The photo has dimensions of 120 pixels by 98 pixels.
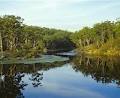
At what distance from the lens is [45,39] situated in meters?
161

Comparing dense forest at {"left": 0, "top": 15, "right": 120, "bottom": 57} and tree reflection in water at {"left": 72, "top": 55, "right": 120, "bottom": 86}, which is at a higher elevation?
dense forest at {"left": 0, "top": 15, "right": 120, "bottom": 57}

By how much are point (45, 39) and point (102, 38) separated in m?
43.0

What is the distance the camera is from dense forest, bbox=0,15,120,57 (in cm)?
9488

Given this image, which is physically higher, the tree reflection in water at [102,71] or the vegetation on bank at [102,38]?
the vegetation on bank at [102,38]

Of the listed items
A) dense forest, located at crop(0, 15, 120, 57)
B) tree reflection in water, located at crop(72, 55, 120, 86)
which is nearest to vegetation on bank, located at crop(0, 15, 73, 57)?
dense forest, located at crop(0, 15, 120, 57)

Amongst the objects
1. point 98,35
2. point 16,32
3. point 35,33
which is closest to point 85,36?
point 98,35

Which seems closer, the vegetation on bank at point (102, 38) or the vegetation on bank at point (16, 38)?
the vegetation on bank at point (16, 38)

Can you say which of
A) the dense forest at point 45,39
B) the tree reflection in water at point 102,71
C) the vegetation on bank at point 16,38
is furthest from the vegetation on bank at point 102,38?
the tree reflection in water at point 102,71

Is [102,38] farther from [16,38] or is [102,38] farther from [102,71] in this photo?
[102,71]

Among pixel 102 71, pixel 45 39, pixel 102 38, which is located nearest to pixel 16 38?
pixel 102 38

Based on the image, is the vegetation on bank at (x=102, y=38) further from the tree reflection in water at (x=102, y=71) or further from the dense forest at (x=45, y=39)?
the tree reflection in water at (x=102, y=71)

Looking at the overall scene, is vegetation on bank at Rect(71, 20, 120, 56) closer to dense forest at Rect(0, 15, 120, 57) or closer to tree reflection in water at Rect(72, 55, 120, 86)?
dense forest at Rect(0, 15, 120, 57)

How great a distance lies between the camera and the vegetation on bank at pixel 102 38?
318ft

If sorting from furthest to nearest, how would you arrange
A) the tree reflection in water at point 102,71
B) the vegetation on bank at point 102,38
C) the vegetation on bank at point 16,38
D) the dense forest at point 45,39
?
1. the vegetation on bank at point 102,38
2. the dense forest at point 45,39
3. the vegetation on bank at point 16,38
4. the tree reflection in water at point 102,71
